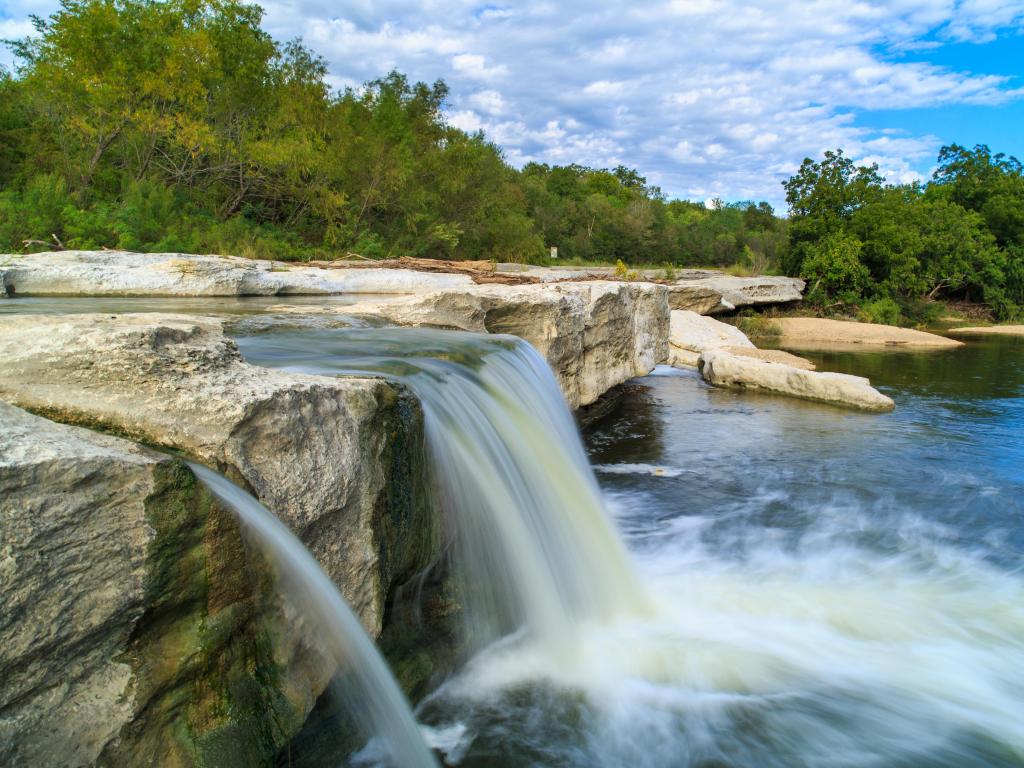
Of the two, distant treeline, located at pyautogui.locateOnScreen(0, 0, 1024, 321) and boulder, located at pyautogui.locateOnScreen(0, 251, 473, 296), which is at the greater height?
distant treeline, located at pyautogui.locateOnScreen(0, 0, 1024, 321)

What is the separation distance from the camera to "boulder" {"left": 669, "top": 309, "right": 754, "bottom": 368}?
1600 cm

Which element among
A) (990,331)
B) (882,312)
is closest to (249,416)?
(882,312)

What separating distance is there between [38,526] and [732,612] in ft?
13.2

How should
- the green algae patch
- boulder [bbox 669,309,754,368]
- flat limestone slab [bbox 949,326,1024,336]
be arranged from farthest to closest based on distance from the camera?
1. flat limestone slab [bbox 949,326,1024,336]
2. boulder [bbox 669,309,754,368]
3. the green algae patch

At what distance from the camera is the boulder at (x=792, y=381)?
11297 mm

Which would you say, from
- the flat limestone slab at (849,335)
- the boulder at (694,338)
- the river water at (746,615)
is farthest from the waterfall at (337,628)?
the flat limestone slab at (849,335)

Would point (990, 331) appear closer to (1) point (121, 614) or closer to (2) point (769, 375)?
(2) point (769, 375)

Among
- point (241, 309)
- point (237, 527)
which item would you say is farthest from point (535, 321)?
point (237, 527)

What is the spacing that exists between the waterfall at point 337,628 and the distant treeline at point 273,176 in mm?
12195

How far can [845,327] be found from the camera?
24969 mm

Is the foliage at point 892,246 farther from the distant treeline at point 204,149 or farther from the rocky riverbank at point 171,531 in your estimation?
the rocky riverbank at point 171,531

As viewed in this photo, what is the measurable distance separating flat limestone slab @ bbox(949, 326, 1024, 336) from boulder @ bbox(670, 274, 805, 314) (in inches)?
262

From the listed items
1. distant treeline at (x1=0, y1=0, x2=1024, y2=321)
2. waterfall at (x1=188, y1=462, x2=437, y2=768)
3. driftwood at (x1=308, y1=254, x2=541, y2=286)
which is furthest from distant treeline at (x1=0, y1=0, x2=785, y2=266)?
waterfall at (x1=188, y1=462, x2=437, y2=768)

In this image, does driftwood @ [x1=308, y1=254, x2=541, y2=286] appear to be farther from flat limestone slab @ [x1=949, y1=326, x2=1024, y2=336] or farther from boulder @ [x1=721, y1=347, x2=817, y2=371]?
flat limestone slab @ [x1=949, y1=326, x2=1024, y2=336]
